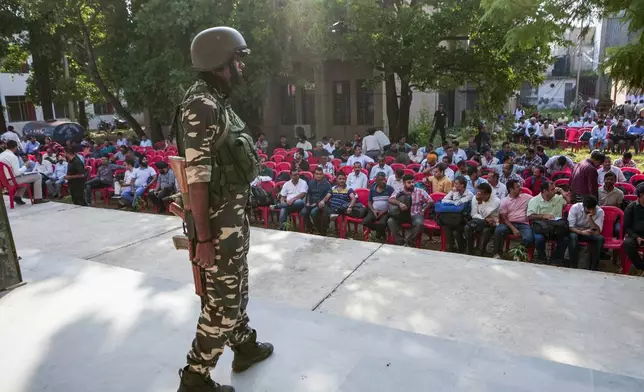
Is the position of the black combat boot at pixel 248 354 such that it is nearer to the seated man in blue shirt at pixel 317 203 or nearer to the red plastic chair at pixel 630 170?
the seated man in blue shirt at pixel 317 203

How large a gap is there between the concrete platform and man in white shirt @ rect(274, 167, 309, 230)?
365 centimetres

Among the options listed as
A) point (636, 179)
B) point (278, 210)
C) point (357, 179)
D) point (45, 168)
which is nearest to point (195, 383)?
point (278, 210)

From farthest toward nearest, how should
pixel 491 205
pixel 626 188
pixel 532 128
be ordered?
A: 1. pixel 532 128
2. pixel 626 188
3. pixel 491 205

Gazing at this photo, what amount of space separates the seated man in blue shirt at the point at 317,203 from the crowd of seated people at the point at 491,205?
1 centimetres

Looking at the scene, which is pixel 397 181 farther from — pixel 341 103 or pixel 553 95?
pixel 553 95

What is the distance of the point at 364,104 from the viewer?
17234 millimetres

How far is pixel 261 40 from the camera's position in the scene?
12.3 metres

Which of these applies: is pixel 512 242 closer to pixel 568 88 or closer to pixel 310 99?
pixel 310 99

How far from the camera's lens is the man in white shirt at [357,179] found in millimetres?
7824

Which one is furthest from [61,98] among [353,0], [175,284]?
[175,284]

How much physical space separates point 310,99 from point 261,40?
6.45 m

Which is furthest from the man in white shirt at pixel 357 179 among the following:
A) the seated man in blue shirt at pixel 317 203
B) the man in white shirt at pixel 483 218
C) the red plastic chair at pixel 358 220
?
the man in white shirt at pixel 483 218

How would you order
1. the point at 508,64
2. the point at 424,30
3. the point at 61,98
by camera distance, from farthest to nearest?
the point at 61,98, the point at 508,64, the point at 424,30

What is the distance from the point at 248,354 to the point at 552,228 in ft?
13.6
